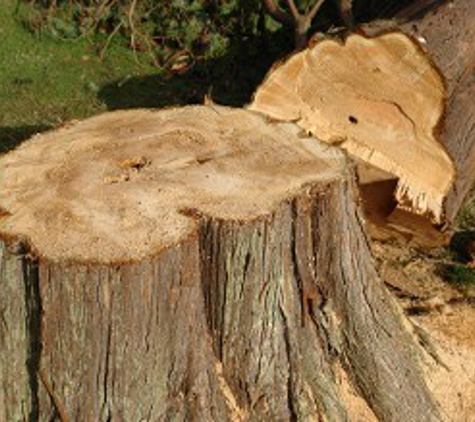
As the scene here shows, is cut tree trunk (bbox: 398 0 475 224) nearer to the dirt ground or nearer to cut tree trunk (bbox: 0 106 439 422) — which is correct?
the dirt ground

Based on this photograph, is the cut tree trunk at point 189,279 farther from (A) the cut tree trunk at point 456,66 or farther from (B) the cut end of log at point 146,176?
(A) the cut tree trunk at point 456,66

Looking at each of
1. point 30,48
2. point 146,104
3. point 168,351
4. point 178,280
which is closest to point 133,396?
point 168,351

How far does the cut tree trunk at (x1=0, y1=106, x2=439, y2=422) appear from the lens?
273cm

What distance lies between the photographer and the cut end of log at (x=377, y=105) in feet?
12.6

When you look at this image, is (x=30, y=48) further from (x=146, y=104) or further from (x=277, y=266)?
(x=277, y=266)

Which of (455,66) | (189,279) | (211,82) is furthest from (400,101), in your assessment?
(211,82)

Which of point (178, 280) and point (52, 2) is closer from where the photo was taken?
point (178, 280)

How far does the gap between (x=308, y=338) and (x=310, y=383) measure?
20 centimetres

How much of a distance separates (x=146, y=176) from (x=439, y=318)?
6.04 ft

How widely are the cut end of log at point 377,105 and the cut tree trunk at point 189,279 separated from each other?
2.26 feet

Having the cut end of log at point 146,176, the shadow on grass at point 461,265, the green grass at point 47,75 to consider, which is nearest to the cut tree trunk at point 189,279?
the cut end of log at point 146,176

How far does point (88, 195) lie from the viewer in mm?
2887

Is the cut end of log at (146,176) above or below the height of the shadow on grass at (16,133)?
above

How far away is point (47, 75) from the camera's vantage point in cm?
644
